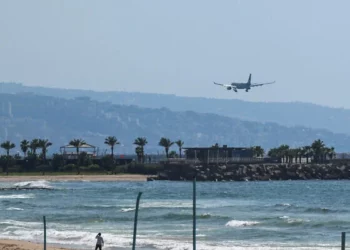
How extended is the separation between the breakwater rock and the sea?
43.8 metres

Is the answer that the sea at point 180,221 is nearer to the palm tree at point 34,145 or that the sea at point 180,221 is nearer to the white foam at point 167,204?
the white foam at point 167,204

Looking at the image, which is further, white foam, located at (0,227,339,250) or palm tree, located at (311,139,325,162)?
palm tree, located at (311,139,325,162)

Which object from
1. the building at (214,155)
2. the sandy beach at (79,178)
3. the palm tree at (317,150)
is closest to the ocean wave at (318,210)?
the sandy beach at (79,178)

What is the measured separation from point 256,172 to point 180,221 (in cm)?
7799

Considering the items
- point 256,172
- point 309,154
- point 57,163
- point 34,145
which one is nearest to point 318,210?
point 256,172

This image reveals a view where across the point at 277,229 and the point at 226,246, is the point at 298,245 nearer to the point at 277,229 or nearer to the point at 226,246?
the point at 226,246

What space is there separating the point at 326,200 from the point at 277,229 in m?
30.3

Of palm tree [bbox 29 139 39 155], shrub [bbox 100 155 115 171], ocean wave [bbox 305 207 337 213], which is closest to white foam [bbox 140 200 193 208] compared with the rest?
ocean wave [bbox 305 207 337 213]

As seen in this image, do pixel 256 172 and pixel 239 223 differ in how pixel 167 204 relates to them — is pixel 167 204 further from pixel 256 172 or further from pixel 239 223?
pixel 256 172

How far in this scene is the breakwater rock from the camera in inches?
5032

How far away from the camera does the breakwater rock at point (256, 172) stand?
419ft

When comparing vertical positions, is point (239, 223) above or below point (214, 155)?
below

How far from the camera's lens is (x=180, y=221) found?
177ft

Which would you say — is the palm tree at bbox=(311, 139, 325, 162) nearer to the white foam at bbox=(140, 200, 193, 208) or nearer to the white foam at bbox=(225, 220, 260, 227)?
the white foam at bbox=(140, 200, 193, 208)
